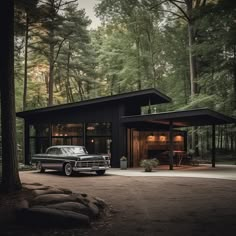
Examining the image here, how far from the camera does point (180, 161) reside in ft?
88.5

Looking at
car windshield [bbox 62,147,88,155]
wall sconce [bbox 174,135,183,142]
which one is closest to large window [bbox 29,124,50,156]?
car windshield [bbox 62,147,88,155]

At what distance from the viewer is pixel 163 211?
936 cm

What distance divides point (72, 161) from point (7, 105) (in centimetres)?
893

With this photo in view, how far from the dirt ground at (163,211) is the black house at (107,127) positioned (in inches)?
406

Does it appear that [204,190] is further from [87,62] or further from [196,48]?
[87,62]

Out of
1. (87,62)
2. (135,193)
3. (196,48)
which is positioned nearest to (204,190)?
(135,193)

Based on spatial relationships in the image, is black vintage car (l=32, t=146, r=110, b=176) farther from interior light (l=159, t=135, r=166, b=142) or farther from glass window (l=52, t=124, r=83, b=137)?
interior light (l=159, t=135, r=166, b=142)

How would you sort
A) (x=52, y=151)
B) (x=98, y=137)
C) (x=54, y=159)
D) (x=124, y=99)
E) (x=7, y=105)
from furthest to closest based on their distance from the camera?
(x=98, y=137), (x=124, y=99), (x=52, y=151), (x=54, y=159), (x=7, y=105)

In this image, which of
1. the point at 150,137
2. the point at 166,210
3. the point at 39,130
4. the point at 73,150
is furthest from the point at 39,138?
the point at 166,210

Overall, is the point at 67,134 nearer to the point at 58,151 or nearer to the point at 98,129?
the point at 98,129

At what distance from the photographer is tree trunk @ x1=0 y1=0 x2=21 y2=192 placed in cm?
1098

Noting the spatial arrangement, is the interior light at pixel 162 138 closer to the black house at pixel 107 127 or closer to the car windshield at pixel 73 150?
the black house at pixel 107 127

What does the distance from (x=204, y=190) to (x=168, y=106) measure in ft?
91.1

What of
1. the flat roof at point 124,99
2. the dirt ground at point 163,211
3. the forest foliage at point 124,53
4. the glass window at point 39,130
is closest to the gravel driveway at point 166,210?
the dirt ground at point 163,211
